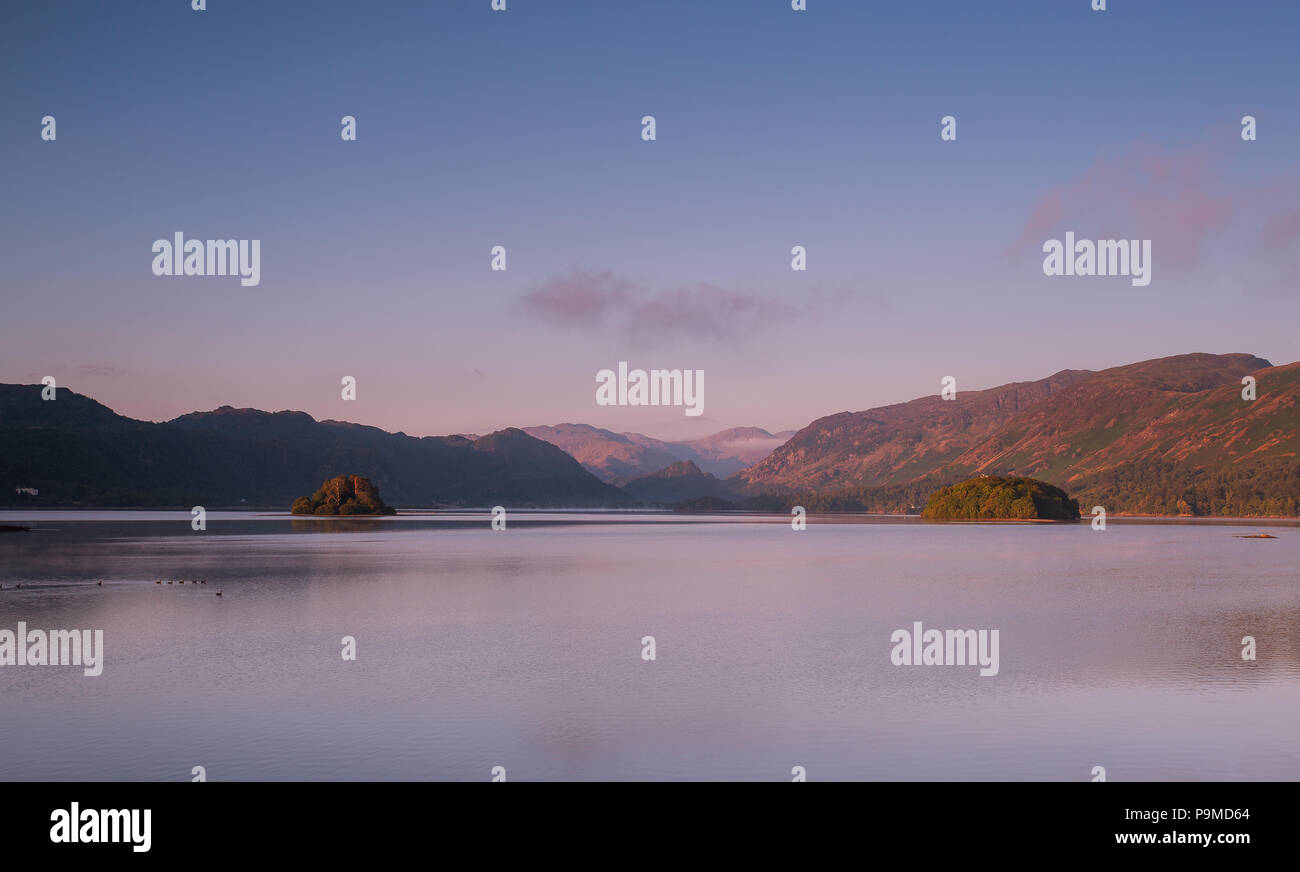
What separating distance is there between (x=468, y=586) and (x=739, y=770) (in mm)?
41398

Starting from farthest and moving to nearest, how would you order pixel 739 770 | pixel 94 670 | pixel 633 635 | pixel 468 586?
1. pixel 468 586
2. pixel 633 635
3. pixel 94 670
4. pixel 739 770

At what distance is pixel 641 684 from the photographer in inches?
1080

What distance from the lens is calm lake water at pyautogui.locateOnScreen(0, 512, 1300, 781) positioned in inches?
764

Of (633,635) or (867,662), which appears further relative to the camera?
(633,635)

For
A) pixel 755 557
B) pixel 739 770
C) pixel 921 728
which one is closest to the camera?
pixel 739 770

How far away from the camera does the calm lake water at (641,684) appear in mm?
19406
